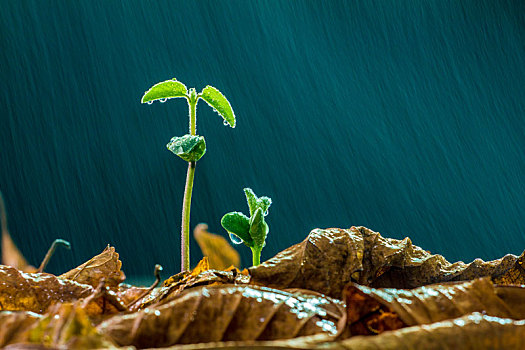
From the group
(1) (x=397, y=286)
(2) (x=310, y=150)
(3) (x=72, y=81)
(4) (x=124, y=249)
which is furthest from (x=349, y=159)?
(1) (x=397, y=286)

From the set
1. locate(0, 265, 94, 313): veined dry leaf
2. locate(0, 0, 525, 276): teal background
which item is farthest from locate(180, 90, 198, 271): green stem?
locate(0, 0, 525, 276): teal background

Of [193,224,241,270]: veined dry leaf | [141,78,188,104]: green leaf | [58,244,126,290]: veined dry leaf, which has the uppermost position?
[141,78,188,104]: green leaf

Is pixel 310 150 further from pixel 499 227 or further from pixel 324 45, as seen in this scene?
pixel 499 227

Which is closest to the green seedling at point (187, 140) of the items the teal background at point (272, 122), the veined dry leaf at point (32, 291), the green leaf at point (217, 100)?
the green leaf at point (217, 100)

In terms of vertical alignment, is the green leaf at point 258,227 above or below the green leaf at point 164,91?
below

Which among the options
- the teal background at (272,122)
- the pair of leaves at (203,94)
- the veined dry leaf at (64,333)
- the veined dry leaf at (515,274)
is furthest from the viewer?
the teal background at (272,122)

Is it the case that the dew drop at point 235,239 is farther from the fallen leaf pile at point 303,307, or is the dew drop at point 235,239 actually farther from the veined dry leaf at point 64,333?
the veined dry leaf at point 64,333

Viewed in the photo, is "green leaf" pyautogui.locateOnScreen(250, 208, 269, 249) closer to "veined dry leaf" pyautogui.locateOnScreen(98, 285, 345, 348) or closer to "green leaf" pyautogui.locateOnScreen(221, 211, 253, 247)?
"green leaf" pyautogui.locateOnScreen(221, 211, 253, 247)

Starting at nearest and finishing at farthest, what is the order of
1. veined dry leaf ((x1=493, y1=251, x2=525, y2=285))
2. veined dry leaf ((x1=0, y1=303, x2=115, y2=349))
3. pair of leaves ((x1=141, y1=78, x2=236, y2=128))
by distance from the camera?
veined dry leaf ((x1=0, y1=303, x2=115, y2=349))
veined dry leaf ((x1=493, y1=251, x2=525, y2=285))
pair of leaves ((x1=141, y1=78, x2=236, y2=128))

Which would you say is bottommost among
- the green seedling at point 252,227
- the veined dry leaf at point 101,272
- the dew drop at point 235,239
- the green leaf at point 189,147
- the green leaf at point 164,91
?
the dew drop at point 235,239
